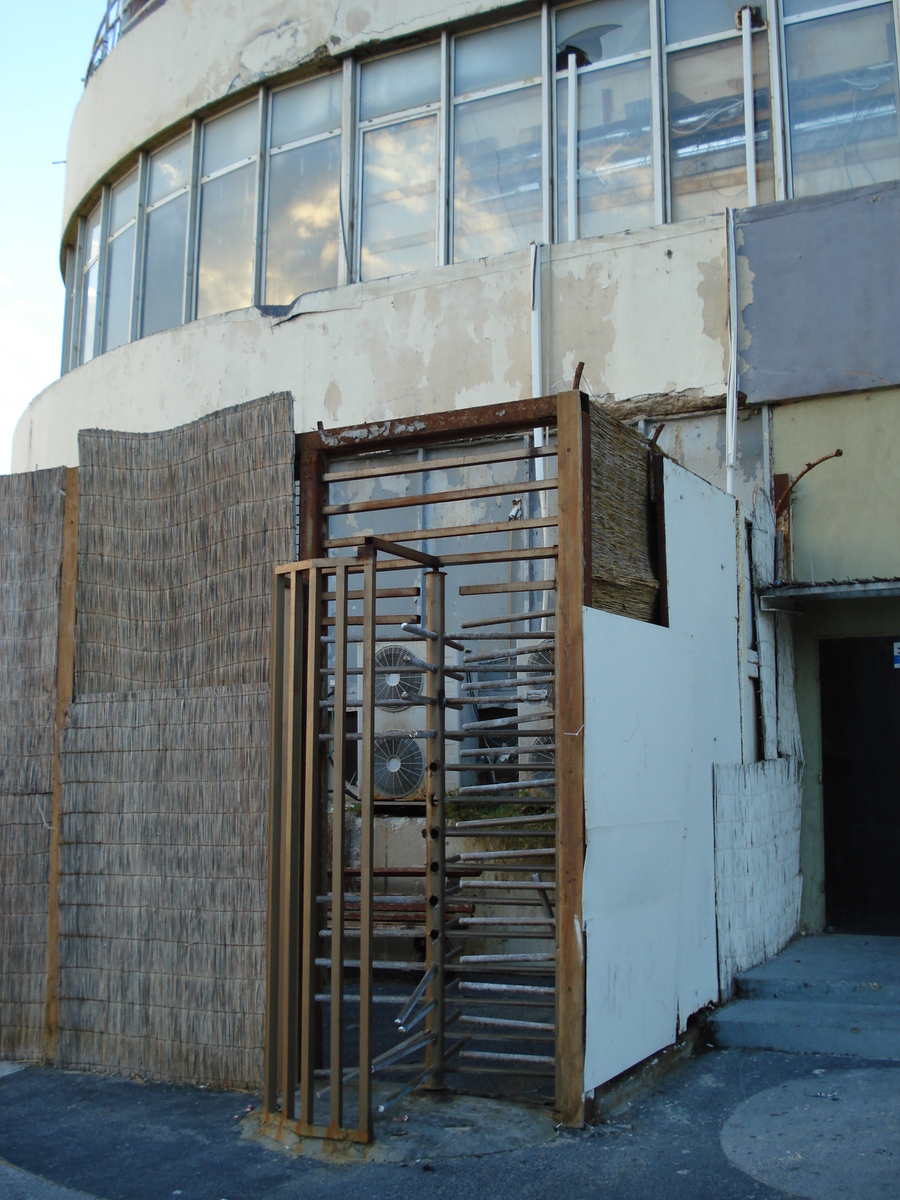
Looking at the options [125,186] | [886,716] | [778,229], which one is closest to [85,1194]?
[886,716]

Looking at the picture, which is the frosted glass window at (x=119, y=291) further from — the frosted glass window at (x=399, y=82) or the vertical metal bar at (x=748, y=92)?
the vertical metal bar at (x=748, y=92)

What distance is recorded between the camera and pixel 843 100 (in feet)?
26.9

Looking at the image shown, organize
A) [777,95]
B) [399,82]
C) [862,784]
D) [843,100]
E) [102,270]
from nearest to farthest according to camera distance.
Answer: [862,784] → [843,100] → [777,95] → [399,82] → [102,270]

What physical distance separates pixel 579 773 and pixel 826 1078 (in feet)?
6.96

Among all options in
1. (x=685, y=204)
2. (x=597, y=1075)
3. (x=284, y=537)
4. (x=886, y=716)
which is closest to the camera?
(x=597, y=1075)

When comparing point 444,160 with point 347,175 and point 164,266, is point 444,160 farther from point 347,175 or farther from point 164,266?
point 164,266

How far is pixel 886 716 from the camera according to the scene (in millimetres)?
7539

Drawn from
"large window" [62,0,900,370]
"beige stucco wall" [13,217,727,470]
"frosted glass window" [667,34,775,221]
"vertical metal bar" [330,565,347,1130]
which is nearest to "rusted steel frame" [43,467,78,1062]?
"vertical metal bar" [330,565,347,1130]

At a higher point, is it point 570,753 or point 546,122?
point 546,122

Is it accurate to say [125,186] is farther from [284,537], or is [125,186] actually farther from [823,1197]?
[823,1197]

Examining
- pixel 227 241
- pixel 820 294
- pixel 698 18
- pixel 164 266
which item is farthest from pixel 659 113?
pixel 164 266

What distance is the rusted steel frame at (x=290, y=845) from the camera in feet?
15.6

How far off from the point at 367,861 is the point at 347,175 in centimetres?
725

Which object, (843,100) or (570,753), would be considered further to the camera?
(843,100)
